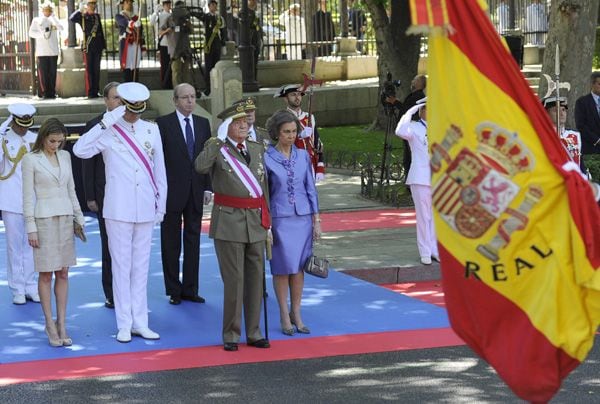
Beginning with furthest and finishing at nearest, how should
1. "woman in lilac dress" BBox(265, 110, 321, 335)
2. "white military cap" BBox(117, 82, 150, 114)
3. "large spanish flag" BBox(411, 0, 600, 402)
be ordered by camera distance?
"woman in lilac dress" BBox(265, 110, 321, 335), "white military cap" BBox(117, 82, 150, 114), "large spanish flag" BBox(411, 0, 600, 402)

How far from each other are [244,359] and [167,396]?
3.90 ft

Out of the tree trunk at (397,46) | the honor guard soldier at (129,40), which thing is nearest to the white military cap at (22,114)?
the honor guard soldier at (129,40)

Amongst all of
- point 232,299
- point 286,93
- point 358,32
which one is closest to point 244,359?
point 232,299

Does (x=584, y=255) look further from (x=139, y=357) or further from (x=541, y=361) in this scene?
(x=139, y=357)

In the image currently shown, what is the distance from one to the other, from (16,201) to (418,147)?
398 centimetres

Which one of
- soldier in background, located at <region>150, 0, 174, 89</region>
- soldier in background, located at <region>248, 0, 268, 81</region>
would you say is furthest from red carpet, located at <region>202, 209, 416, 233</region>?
soldier in background, located at <region>248, 0, 268, 81</region>

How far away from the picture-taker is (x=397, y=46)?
86.9ft

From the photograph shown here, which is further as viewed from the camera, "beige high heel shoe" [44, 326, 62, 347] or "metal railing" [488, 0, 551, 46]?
"metal railing" [488, 0, 551, 46]

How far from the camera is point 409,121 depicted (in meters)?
13.2

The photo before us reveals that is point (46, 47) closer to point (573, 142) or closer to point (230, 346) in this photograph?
point (573, 142)

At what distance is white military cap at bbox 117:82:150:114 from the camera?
10477 mm

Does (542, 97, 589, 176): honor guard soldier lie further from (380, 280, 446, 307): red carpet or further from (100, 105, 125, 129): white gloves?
(100, 105, 125, 129): white gloves

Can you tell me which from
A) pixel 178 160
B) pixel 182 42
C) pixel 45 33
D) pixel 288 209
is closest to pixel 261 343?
pixel 288 209

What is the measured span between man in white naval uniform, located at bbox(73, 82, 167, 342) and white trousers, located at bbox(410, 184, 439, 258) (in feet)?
11.5
